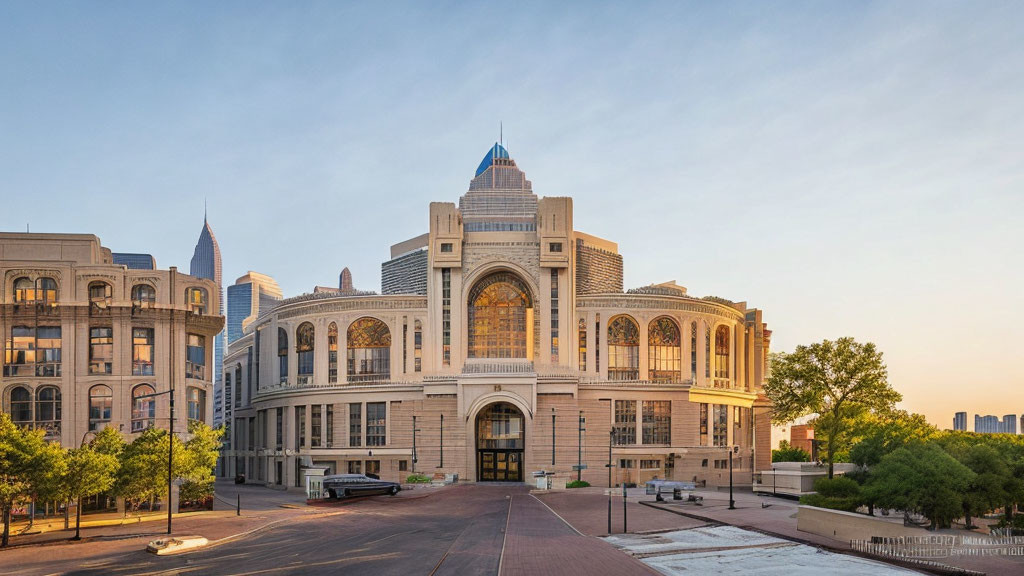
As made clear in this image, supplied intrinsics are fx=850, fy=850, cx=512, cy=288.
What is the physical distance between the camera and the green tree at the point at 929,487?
147 feet

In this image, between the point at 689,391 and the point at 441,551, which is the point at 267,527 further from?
the point at 689,391

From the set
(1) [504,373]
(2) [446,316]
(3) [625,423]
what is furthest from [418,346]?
(3) [625,423]

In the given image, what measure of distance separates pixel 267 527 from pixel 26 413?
24.0 m

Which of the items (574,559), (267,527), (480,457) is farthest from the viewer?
(480,457)

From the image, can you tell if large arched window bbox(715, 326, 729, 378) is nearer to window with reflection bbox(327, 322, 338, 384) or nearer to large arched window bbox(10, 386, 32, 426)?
window with reflection bbox(327, 322, 338, 384)

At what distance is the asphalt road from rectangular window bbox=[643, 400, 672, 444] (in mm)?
38952

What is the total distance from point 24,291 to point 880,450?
6531 centimetres

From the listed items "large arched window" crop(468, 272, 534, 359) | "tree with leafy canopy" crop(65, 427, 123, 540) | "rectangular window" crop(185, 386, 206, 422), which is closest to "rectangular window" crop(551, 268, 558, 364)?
"large arched window" crop(468, 272, 534, 359)

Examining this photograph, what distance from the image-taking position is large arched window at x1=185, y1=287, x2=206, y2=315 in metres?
67.2

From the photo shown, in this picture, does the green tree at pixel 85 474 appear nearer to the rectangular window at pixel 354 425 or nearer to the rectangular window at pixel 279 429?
the rectangular window at pixel 354 425

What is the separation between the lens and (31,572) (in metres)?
36.2

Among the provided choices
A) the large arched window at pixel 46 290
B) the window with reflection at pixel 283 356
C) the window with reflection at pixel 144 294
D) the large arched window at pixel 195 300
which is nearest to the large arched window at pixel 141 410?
the window with reflection at pixel 144 294

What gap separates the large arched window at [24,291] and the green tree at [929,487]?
59876 millimetres

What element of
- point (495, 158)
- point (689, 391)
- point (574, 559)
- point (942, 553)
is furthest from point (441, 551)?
point (495, 158)
